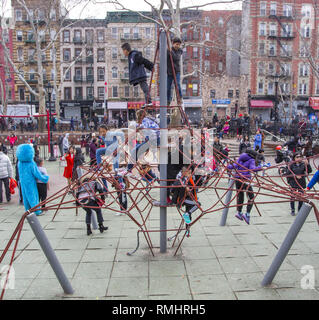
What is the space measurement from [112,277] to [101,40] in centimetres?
4109

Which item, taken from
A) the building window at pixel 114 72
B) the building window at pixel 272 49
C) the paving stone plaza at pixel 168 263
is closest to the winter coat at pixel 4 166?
the paving stone plaza at pixel 168 263

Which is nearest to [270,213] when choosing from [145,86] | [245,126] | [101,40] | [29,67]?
[145,86]

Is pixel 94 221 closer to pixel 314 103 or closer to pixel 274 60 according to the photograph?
pixel 274 60

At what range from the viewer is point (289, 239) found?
4.25 meters

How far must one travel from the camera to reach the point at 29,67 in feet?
138

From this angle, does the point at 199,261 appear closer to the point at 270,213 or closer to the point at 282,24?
the point at 270,213

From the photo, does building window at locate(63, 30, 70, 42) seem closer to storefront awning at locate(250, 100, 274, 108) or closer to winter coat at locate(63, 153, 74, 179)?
storefront awning at locate(250, 100, 274, 108)

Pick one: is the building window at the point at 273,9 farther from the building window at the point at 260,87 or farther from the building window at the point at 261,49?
the building window at the point at 260,87

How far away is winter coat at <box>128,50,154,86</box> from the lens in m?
5.66

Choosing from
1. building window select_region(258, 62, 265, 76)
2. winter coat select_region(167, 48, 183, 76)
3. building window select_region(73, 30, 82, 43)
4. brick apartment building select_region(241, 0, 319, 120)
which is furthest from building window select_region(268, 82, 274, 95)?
winter coat select_region(167, 48, 183, 76)

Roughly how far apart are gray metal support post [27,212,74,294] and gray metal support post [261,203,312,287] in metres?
2.81

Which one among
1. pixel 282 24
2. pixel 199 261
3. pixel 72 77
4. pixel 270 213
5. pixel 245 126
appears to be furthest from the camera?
pixel 72 77

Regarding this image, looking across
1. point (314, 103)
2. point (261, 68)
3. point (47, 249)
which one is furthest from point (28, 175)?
point (314, 103)
